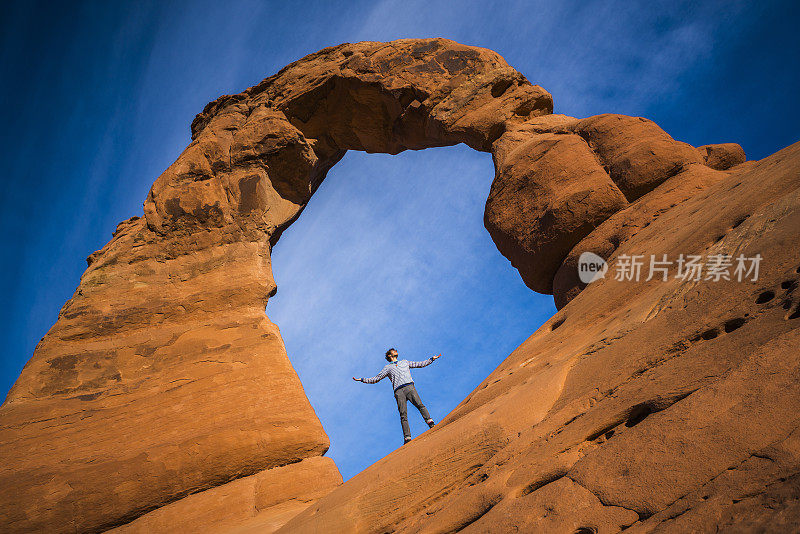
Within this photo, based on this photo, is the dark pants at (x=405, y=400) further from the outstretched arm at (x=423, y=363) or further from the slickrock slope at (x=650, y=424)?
the slickrock slope at (x=650, y=424)

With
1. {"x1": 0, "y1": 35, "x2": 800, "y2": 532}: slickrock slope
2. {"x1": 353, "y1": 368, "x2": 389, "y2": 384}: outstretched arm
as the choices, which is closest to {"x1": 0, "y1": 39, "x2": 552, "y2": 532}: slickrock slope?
{"x1": 0, "y1": 35, "x2": 800, "y2": 532}: slickrock slope

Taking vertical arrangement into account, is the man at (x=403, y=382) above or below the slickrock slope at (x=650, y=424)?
above

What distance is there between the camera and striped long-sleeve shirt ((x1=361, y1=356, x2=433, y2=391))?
28.1ft

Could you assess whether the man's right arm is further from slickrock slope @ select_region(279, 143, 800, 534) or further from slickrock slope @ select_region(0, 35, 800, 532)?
slickrock slope @ select_region(279, 143, 800, 534)

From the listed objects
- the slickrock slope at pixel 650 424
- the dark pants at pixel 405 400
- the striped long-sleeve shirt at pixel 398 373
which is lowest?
the slickrock slope at pixel 650 424

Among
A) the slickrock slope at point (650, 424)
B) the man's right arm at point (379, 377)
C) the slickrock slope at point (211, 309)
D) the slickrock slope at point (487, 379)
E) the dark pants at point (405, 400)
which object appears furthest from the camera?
the man's right arm at point (379, 377)

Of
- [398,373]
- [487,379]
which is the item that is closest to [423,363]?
[398,373]

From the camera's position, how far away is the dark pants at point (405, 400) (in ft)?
27.3

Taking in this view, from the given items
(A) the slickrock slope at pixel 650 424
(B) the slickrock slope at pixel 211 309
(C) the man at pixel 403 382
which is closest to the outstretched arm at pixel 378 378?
(C) the man at pixel 403 382

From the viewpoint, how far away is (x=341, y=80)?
1115cm

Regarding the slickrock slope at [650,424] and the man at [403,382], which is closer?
the slickrock slope at [650,424]

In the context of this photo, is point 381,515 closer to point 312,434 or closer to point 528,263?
point 312,434

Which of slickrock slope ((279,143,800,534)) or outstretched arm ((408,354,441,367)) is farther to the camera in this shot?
outstretched arm ((408,354,441,367))

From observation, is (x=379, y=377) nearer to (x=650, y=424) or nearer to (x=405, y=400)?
(x=405, y=400)
